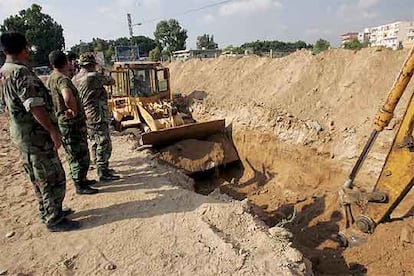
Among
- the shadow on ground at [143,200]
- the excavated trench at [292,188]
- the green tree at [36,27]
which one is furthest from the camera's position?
the green tree at [36,27]

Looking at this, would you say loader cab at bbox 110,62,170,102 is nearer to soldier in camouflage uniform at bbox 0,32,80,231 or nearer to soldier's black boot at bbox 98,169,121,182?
soldier's black boot at bbox 98,169,121,182

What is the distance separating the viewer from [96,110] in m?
4.93

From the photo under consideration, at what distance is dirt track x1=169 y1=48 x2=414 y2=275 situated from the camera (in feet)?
15.3

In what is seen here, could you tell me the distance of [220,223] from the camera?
150 inches

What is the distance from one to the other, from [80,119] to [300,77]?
6.84 meters

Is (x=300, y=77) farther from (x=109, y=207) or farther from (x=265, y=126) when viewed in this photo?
(x=109, y=207)

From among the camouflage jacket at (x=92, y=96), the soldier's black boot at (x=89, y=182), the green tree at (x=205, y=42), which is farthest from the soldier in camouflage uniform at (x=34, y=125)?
the green tree at (x=205, y=42)

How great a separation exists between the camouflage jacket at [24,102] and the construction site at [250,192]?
1.02m

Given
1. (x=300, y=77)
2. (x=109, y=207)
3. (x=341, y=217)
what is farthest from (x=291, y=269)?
(x=300, y=77)

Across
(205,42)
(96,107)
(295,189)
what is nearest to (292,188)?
(295,189)

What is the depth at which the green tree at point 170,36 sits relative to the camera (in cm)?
4581

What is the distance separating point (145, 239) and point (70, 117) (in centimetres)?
184

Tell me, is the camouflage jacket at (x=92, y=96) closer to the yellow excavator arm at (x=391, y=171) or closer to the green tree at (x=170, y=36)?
the yellow excavator arm at (x=391, y=171)

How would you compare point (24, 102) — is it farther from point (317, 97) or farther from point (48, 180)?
point (317, 97)
